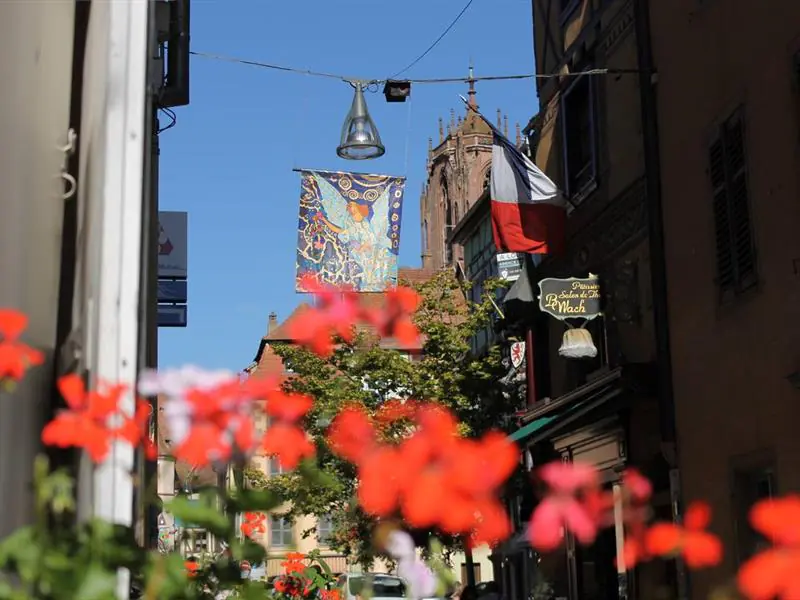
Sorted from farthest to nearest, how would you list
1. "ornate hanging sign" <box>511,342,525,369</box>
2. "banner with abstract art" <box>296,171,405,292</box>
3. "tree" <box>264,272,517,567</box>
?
"tree" <box>264,272,517,567</box>
"ornate hanging sign" <box>511,342,525,369</box>
"banner with abstract art" <box>296,171,405,292</box>

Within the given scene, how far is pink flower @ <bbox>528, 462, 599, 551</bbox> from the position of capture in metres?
1.77

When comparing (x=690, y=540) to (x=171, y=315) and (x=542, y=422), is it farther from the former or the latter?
(x=171, y=315)

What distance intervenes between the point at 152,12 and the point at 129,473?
54.3 inches

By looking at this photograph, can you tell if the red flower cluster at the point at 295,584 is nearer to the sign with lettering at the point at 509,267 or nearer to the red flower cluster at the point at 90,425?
the red flower cluster at the point at 90,425

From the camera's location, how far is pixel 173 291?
20.8m

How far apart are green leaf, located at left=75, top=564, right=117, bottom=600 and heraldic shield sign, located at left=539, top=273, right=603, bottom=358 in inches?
530

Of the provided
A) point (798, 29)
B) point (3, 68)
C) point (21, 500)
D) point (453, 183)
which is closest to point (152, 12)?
point (3, 68)

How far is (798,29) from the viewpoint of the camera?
10039mm

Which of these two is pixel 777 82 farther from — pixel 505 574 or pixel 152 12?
pixel 505 574

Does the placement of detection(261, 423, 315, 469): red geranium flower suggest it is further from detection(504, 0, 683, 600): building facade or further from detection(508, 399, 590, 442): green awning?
detection(508, 399, 590, 442): green awning

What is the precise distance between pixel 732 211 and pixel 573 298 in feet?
13.8

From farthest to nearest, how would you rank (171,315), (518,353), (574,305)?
(518,353) → (171,315) → (574,305)

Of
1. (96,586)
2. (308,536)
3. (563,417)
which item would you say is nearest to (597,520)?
(96,586)

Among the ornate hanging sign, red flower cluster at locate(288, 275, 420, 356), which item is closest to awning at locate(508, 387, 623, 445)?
the ornate hanging sign
